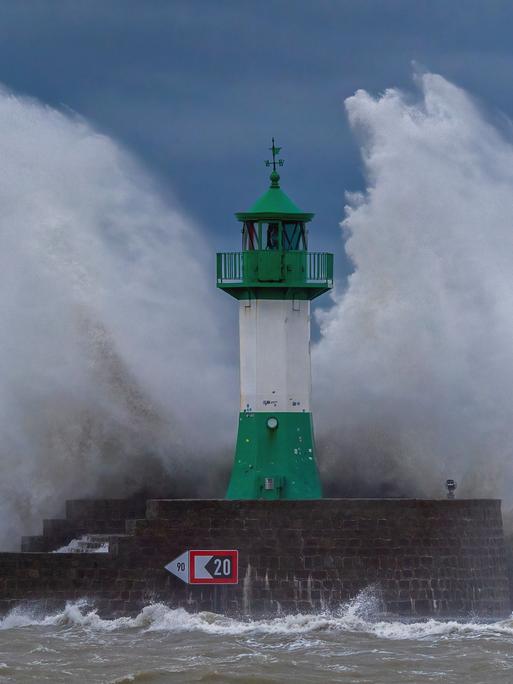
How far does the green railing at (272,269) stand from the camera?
26562 mm

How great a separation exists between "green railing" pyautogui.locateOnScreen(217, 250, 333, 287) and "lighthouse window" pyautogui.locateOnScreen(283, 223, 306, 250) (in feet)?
0.76

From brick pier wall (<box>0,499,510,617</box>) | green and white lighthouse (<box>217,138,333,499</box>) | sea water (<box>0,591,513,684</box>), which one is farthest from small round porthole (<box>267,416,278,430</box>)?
sea water (<box>0,591,513,684</box>)

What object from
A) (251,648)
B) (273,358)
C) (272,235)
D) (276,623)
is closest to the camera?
(251,648)

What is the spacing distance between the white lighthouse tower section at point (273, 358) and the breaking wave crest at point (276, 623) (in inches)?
122

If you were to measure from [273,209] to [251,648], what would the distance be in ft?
21.5

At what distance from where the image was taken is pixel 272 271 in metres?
26.6

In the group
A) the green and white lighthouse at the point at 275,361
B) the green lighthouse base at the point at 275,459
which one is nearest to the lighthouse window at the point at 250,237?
the green and white lighthouse at the point at 275,361

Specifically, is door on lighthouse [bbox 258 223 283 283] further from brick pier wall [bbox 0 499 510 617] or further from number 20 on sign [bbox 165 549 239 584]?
number 20 on sign [bbox 165 549 239 584]

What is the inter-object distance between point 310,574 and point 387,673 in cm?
343

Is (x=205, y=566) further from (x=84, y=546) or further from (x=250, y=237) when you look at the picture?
(x=250, y=237)

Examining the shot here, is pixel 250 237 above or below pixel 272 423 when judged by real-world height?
above

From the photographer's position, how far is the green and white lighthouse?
1043 inches

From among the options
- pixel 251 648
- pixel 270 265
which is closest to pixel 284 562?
pixel 251 648

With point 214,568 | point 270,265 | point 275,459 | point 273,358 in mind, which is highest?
point 270,265
